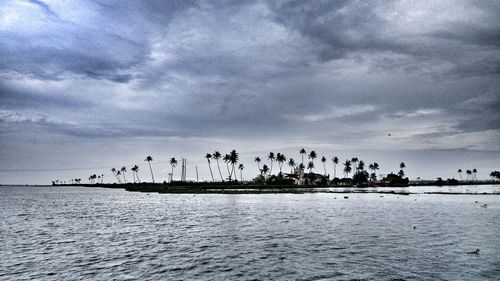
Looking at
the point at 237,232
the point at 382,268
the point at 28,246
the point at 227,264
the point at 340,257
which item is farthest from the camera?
the point at 237,232

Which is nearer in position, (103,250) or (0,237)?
(103,250)

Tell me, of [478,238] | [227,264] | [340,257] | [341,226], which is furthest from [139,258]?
[478,238]

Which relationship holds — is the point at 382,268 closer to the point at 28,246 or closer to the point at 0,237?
the point at 28,246

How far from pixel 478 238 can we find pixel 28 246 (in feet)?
144

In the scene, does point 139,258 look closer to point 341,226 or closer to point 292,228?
point 292,228

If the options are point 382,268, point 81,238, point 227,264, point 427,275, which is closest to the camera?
point 427,275

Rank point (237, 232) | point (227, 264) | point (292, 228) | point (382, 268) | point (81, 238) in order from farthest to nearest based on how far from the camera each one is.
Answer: point (292, 228) < point (237, 232) < point (81, 238) < point (227, 264) < point (382, 268)

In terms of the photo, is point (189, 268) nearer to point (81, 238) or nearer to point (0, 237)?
point (81, 238)

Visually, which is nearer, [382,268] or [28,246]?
[382,268]

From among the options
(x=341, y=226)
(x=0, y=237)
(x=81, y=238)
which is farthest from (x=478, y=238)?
(x=0, y=237)

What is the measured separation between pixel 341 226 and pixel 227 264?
79.3 ft

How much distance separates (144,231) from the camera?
1684 inches

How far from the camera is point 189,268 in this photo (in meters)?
24.3

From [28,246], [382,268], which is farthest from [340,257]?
[28,246]
